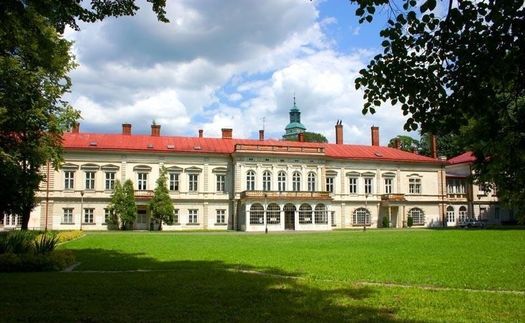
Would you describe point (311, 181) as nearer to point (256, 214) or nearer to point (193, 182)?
point (256, 214)

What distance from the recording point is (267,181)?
160ft

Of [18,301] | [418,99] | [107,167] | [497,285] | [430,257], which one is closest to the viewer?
[418,99]

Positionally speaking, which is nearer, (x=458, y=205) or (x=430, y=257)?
(x=430, y=257)

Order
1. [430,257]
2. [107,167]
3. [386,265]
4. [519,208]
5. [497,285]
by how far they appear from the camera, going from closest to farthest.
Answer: [519,208] < [497,285] < [386,265] < [430,257] < [107,167]

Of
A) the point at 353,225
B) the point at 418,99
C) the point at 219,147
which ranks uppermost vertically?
the point at 219,147

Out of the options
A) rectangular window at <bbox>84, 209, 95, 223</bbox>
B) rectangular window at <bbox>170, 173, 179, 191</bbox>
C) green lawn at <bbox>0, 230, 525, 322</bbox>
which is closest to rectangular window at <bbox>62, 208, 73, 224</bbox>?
rectangular window at <bbox>84, 209, 95, 223</bbox>

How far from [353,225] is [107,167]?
25206 millimetres

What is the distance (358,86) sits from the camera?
729cm

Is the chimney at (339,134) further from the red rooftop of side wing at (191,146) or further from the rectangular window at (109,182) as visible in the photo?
the rectangular window at (109,182)

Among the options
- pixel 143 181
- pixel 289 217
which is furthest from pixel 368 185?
pixel 143 181

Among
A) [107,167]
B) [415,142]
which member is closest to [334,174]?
[107,167]

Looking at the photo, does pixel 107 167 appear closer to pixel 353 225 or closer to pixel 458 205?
pixel 353 225

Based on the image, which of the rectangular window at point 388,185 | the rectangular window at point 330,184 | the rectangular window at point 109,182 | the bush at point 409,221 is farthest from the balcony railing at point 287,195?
the rectangular window at point 109,182

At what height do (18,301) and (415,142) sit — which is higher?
(415,142)
